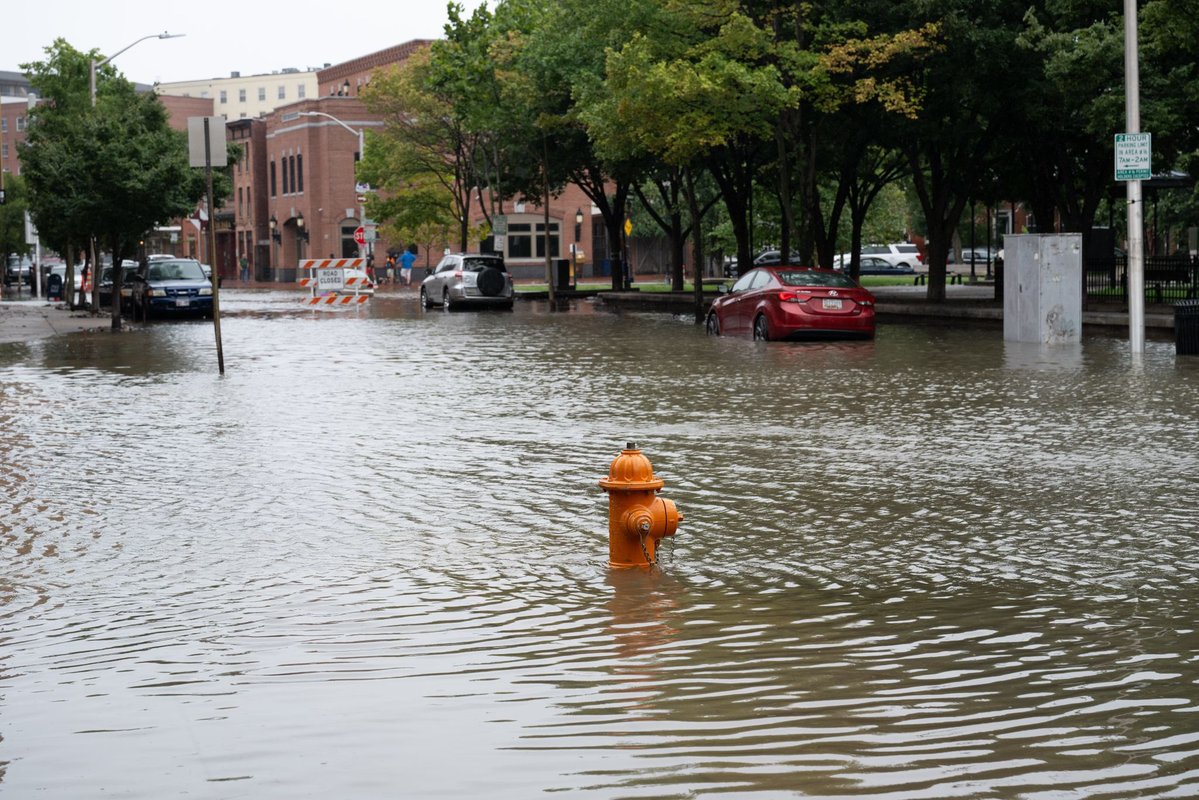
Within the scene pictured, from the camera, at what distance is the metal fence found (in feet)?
116

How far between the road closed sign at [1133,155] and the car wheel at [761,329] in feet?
22.6

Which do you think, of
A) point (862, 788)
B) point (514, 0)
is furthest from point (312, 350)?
→ point (514, 0)

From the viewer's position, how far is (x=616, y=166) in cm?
4869

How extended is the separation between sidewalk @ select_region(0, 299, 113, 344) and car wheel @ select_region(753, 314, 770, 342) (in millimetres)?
13883

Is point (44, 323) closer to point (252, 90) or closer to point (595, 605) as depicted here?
point (595, 605)

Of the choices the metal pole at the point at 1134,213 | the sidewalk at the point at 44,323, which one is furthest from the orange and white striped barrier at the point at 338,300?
the metal pole at the point at 1134,213

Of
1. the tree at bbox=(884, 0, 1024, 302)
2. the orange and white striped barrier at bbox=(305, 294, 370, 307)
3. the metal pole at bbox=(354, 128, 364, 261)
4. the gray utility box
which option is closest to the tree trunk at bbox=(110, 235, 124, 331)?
the orange and white striped barrier at bbox=(305, 294, 370, 307)

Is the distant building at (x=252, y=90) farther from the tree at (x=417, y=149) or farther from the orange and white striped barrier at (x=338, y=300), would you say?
the orange and white striped barrier at (x=338, y=300)

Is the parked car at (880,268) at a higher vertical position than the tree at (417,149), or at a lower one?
lower

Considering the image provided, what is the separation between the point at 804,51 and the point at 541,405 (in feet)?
60.9

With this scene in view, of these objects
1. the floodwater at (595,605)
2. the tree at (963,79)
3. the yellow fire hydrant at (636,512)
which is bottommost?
the floodwater at (595,605)

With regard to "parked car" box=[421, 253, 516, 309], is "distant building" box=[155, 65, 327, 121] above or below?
above

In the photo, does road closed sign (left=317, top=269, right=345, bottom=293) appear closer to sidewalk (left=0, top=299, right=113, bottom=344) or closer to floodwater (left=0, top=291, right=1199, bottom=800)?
sidewalk (left=0, top=299, right=113, bottom=344)

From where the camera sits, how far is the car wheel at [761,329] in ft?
91.0
